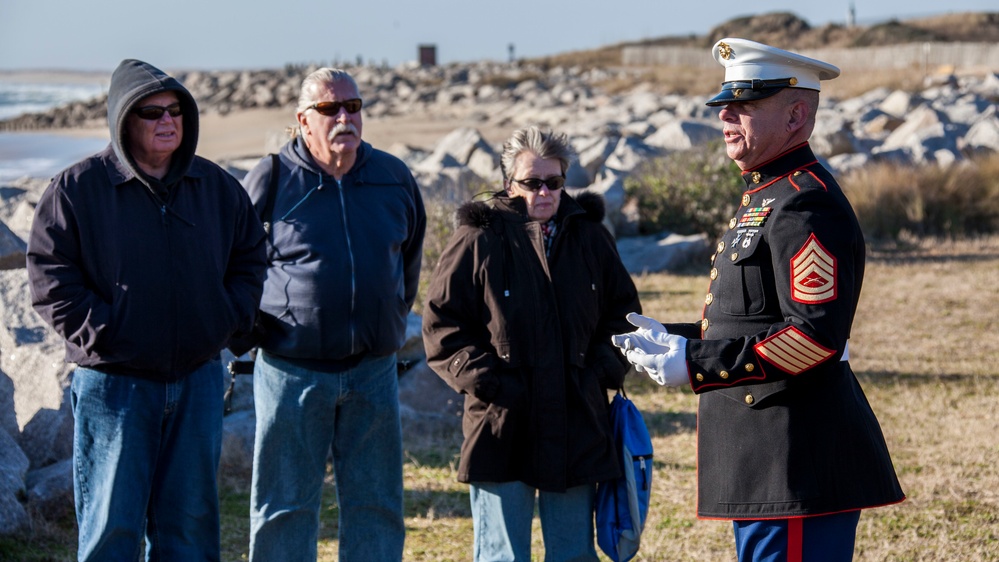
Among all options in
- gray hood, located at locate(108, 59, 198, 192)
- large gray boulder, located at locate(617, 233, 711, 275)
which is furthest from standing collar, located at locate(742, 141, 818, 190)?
large gray boulder, located at locate(617, 233, 711, 275)

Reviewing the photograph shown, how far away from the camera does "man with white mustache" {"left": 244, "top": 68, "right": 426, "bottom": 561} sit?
175 inches

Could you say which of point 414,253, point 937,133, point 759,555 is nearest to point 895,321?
point 414,253

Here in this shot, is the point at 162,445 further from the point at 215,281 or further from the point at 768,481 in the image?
the point at 768,481

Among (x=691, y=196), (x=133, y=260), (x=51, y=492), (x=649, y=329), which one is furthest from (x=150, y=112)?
(x=691, y=196)

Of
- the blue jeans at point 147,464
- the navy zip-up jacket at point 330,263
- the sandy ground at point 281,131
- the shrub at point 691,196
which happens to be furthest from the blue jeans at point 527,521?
the sandy ground at point 281,131

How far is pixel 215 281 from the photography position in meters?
4.07

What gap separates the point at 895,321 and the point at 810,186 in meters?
7.58

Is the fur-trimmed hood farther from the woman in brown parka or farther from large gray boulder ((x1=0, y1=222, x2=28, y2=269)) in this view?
large gray boulder ((x1=0, y1=222, x2=28, y2=269))

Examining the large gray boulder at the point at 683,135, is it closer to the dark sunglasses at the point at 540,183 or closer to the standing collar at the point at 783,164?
the dark sunglasses at the point at 540,183

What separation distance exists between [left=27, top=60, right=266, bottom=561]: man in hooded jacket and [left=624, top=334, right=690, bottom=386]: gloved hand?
1.64m

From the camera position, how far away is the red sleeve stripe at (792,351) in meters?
2.99

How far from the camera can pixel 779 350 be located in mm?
3020

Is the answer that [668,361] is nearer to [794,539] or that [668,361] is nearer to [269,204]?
[794,539]

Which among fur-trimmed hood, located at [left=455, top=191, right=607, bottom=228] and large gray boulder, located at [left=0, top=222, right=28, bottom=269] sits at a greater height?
fur-trimmed hood, located at [left=455, top=191, right=607, bottom=228]
